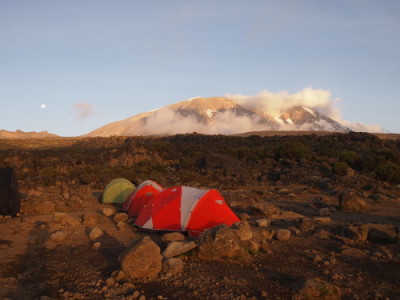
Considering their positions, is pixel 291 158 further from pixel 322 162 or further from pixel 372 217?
pixel 372 217

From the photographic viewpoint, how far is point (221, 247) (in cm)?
683

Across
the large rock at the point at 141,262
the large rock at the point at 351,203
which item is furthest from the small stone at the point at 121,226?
the large rock at the point at 351,203

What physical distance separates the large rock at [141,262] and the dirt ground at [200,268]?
0.15 meters

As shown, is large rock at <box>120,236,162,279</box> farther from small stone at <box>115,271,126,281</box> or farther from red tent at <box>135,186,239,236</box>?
red tent at <box>135,186,239,236</box>

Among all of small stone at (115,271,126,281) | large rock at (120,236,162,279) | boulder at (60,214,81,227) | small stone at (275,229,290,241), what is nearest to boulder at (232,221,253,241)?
small stone at (275,229,290,241)

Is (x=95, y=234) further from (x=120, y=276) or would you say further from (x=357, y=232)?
(x=357, y=232)

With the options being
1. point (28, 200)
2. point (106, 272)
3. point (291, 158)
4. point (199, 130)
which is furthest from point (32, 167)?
point (199, 130)

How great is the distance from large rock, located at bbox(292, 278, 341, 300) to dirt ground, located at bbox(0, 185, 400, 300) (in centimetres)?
9

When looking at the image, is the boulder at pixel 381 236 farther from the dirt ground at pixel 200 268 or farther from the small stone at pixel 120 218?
the small stone at pixel 120 218

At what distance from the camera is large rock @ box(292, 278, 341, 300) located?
17.0 feet

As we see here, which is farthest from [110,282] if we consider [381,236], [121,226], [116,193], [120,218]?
[116,193]

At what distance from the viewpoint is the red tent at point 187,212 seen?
28.8ft

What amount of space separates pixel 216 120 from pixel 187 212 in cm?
8964

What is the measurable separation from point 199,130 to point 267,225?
3286 inches
